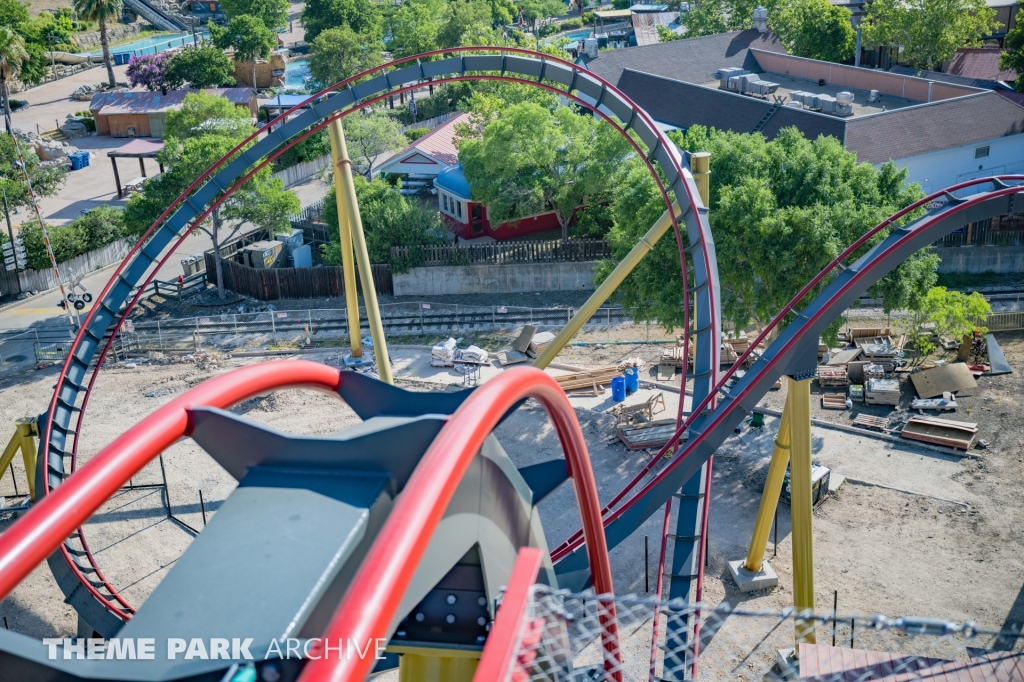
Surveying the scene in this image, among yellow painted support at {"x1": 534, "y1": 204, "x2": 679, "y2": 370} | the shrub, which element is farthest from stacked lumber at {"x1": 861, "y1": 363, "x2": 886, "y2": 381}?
the shrub

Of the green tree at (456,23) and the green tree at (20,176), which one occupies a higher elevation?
the green tree at (456,23)

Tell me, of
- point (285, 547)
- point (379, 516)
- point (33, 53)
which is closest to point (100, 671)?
point (285, 547)

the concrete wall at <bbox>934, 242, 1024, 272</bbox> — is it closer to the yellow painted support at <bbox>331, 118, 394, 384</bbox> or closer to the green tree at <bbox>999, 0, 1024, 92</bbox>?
the green tree at <bbox>999, 0, 1024, 92</bbox>

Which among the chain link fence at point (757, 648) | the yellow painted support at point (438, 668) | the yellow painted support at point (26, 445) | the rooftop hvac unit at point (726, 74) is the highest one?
the rooftop hvac unit at point (726, 74)

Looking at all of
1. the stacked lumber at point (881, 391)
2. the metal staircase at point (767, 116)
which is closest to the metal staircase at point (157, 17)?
the metal staircase at point (767, 116)

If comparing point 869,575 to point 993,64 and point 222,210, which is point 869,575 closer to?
point 222,210

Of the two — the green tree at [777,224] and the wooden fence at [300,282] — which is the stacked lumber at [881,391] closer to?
the green tree at [777,224]
